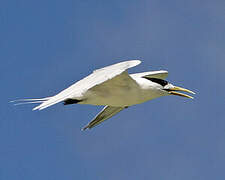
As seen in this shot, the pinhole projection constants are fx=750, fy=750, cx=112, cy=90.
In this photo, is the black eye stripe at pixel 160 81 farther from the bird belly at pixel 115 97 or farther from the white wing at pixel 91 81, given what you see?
the white wing at pixel 91 81

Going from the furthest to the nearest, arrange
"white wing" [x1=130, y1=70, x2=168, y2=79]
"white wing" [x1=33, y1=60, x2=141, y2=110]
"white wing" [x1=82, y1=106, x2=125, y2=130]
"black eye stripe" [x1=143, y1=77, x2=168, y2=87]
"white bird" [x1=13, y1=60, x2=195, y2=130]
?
"white wing" [x1=82, y1=106, x2=125, y2=130]
"white wing" [x1=130, y1=70, x2=168, y2=79]
"black eye stripe" [x1=143, y1=77, x2=168, y2=87]
"white bird" [x1=13, y1=60, x2=195, y2=130]
"white wing" [x1=33, y1=60, x2=141, y2=110]

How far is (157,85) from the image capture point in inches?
692

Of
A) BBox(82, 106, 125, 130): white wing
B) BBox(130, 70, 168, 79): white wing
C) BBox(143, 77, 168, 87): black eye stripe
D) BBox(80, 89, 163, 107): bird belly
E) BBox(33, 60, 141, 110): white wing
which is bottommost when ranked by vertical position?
BBox(82, 106, 125, 130): white wing

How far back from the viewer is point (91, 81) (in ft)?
49.7

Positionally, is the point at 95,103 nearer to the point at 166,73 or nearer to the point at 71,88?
the point at 71,88

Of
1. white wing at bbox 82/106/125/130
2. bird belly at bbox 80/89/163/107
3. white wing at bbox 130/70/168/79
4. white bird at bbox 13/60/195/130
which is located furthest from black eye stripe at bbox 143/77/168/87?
white wing at bbox 82/106/125/130

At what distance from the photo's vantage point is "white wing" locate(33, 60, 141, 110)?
14208mm

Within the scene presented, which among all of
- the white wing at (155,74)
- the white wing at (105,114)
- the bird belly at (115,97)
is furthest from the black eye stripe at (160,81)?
the white wing at (105,114)

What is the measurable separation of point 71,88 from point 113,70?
95 cm

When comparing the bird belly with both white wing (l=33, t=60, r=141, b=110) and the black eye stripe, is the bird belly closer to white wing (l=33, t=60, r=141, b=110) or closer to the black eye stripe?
white wing (l=33, t=60, r=141, b=110)

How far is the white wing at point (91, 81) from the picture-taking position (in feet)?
46.6

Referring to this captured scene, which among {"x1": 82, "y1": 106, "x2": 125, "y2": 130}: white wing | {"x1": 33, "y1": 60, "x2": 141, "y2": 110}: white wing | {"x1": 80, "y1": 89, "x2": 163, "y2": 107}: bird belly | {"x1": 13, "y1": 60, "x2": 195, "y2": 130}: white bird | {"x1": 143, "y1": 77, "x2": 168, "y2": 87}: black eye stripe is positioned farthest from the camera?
{"x1": 82, "y1": 106, "x2": 125, "y2": 130}: white wing

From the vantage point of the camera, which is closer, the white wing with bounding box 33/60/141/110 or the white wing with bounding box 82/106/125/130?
the white wing with bounding box 33/60/141/110

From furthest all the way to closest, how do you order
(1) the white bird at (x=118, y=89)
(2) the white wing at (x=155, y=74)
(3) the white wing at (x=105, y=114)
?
(3) the white wing at (x=105, y=114) → (2) the white wing at (x=155, y=74) → (1) the white bird at (x=118, y=89)
